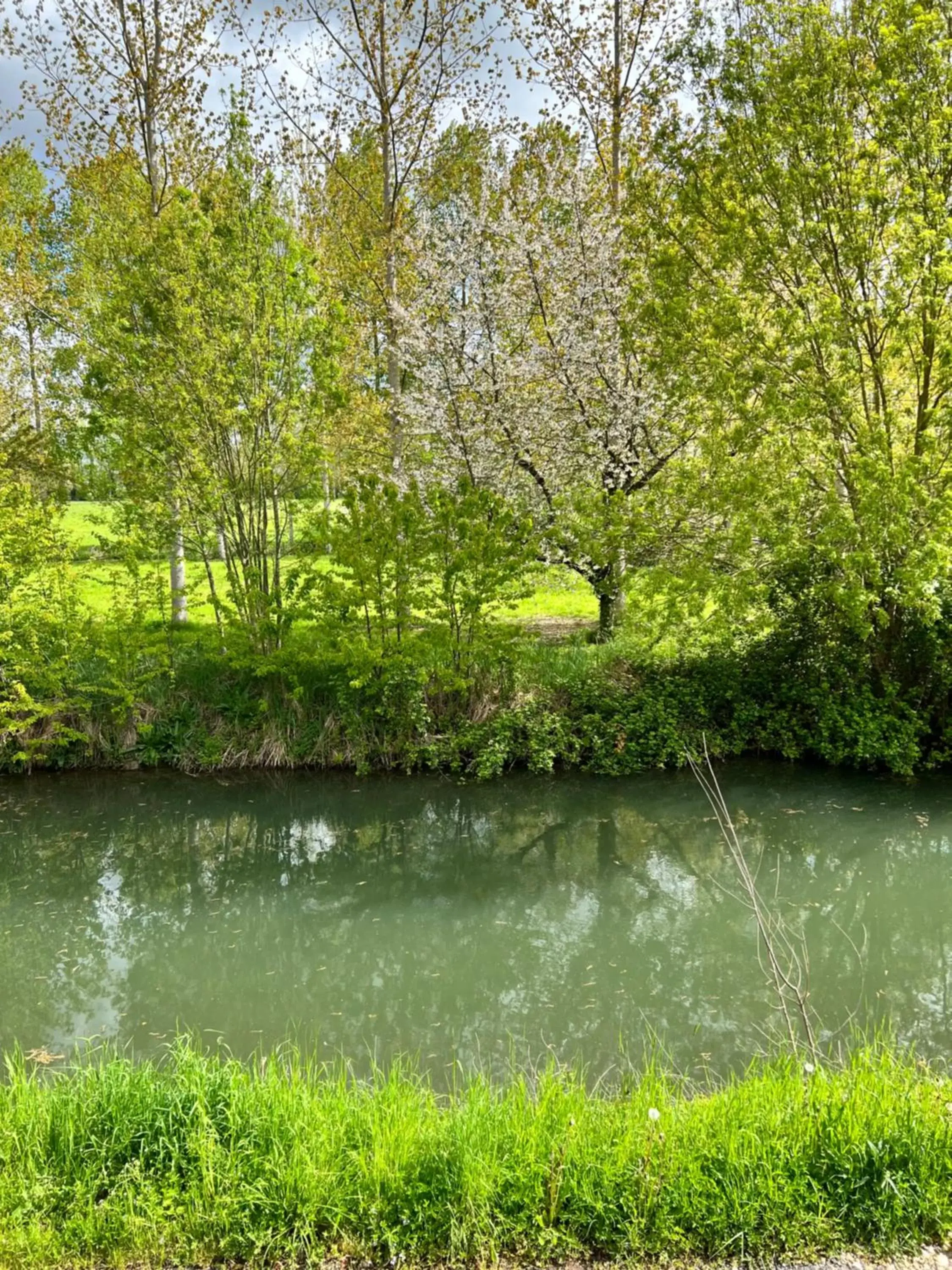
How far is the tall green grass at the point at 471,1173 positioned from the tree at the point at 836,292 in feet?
21.6

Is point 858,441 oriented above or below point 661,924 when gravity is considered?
above

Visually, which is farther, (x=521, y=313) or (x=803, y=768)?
(x=521, y=313)

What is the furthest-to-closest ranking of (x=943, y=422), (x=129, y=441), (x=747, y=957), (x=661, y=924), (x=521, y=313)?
1. (x=521, y=313)
2. (x=129, y=441)
3. (x=943, y=422)
4. (x=661, y=924)
5. (x=747, y=957)

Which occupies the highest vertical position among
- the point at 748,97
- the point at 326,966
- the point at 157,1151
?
the point at 748,97

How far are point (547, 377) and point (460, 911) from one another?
27.5ft

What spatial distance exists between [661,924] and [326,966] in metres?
2.64

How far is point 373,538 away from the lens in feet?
33.4

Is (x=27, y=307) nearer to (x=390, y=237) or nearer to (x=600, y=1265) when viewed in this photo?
(x=390, y=237)

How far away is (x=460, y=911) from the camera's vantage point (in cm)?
715

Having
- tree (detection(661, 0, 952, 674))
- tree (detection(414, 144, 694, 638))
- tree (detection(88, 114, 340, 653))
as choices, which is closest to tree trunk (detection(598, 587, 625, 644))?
tree (detection(414, 144, 694, 638))

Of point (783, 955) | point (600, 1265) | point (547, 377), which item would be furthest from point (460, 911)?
point (547, 377)

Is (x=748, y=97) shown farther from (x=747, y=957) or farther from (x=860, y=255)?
(x=747, y=957)

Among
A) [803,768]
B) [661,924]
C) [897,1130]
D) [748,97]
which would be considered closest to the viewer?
[897,1130]

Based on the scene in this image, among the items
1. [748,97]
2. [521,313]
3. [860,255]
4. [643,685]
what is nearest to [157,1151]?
[643,685]
